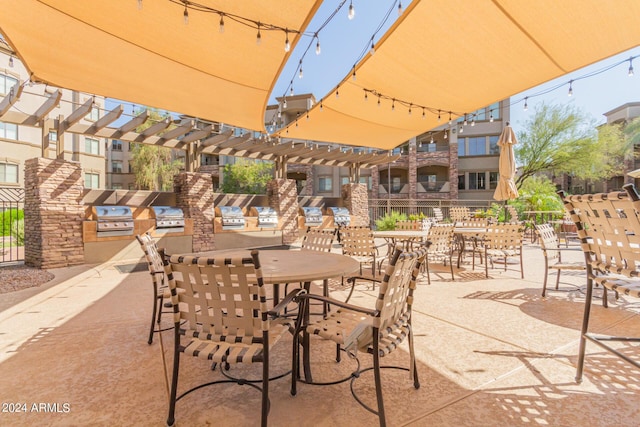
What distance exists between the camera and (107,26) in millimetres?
3623

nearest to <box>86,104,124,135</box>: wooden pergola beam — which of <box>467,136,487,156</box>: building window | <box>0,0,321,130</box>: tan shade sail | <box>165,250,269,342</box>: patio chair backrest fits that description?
<box>0,0,321,130</box>: tan shade sail

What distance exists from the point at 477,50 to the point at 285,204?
6848mm

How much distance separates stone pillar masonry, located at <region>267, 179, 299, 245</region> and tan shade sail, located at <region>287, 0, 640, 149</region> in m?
3.79

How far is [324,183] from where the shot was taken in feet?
76.3

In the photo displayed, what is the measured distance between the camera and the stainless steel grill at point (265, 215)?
9.41m

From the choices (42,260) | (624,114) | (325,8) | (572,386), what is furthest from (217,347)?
(624,114)

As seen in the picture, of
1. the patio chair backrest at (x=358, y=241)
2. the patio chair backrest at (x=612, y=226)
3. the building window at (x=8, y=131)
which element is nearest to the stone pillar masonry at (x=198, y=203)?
the patio chair backrest at (x=358, y=241)

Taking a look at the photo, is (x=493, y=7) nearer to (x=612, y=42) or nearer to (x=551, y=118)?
(x=612, y=42)

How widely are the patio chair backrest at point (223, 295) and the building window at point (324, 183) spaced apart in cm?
2160

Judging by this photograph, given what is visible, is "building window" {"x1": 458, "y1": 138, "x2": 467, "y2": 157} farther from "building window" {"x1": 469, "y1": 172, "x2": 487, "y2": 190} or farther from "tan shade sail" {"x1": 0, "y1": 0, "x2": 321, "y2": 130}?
"tan shade sail" {"x1": 0, "y1": 0, "x2": 321, "y2": 130}

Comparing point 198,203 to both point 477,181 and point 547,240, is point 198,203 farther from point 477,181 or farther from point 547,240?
point 477,181

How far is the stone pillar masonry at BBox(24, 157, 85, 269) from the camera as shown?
595cm

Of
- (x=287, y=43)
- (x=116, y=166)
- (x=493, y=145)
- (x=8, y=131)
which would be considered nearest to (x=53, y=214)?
(x=287, y=43)

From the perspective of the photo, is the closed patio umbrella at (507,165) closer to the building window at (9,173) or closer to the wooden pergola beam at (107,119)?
the wooden pergola beam at (107,119)
